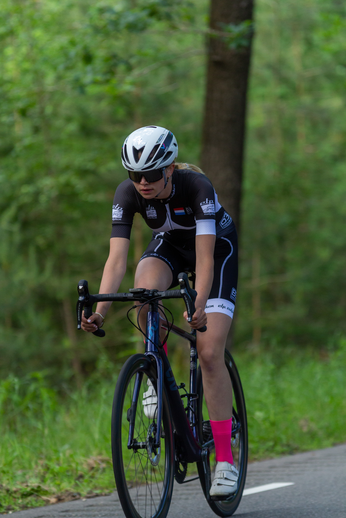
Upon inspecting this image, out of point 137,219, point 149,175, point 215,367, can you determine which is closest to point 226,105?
point 149,175

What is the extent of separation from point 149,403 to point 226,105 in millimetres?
5160

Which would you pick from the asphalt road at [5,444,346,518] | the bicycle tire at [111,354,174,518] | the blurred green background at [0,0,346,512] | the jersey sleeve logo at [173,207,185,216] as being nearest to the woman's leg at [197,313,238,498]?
the asphalt road at [5,444,346,518]

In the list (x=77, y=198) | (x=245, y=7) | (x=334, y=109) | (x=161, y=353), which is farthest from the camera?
(x=334, y=109)

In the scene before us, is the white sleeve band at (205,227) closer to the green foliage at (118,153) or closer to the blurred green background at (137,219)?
the blurred green background at (137,219)

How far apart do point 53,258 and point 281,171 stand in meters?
8.03

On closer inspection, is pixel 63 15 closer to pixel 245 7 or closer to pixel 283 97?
pixel 283 97

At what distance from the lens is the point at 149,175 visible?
351cm

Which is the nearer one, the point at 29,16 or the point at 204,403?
the point at 204,403

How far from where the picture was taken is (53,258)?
1542cm

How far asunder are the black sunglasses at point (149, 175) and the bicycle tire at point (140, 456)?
0.97 meters

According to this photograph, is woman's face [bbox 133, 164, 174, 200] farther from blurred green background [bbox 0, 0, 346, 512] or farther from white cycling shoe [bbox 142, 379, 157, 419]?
blurred green background [bbox 0, 0, 346, 512]

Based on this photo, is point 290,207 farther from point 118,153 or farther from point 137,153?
point 137,153

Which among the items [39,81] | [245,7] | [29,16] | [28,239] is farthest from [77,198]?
[245,7]

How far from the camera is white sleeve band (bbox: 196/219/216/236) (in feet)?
11.8
